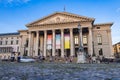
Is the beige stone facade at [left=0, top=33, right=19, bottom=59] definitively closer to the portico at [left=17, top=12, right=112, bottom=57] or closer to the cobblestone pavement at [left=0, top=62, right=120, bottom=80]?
the portico at [left=17, top=12, right=112, bottom=57]

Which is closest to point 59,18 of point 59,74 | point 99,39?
point 99,39

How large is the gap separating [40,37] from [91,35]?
65.3 ft

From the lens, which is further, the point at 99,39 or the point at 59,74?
the point at 99,39

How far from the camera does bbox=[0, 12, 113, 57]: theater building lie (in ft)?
169

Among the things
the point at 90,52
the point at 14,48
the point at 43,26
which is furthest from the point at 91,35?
the point at 14,48

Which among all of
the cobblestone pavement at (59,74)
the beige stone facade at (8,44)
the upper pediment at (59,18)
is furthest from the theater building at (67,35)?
the cobblestone pavement at (59,74)

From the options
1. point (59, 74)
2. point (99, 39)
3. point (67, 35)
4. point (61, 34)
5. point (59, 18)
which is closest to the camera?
point (59, 74)

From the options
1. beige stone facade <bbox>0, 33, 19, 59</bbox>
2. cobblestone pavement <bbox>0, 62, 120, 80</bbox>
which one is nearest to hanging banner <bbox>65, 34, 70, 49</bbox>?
beige stone facade <bbox>0, 33, 19, 59</bbox>

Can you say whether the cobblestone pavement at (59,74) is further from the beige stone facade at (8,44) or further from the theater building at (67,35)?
the beige stone facade at (8,44)

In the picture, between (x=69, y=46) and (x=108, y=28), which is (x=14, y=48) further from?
(x=108, y=28)

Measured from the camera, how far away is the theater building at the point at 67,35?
169ft

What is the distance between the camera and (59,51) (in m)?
55.5

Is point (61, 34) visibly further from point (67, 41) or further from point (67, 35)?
point (67, 41)

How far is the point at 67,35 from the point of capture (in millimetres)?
53125
